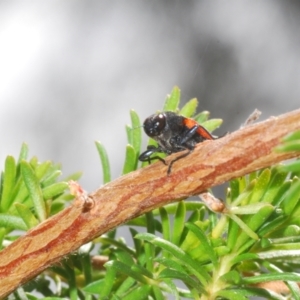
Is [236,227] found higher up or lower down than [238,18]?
lower down

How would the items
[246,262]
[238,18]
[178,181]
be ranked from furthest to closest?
[238,18] → [246,262] → [178,181]

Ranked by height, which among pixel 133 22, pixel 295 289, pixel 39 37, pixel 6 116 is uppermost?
pixel 133 22

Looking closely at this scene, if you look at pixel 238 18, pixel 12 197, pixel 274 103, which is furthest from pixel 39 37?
pixel 12 197

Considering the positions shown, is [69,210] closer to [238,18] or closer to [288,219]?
[288,219]

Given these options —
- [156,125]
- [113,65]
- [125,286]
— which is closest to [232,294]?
[125,286]

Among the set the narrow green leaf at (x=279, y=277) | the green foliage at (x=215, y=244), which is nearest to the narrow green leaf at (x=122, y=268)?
the green foliage at (x=215, y=244)

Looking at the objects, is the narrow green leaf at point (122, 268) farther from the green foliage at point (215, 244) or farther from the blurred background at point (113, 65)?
the blurred background at point (113, 65)

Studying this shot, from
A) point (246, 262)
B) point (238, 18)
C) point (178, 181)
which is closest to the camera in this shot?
point (178, 181)

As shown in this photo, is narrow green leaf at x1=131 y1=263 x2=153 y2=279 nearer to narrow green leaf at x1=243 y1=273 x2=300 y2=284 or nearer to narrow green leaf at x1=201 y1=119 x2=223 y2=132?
narrow green leaf at x1=243 y1=273 x2=300 y2=284
